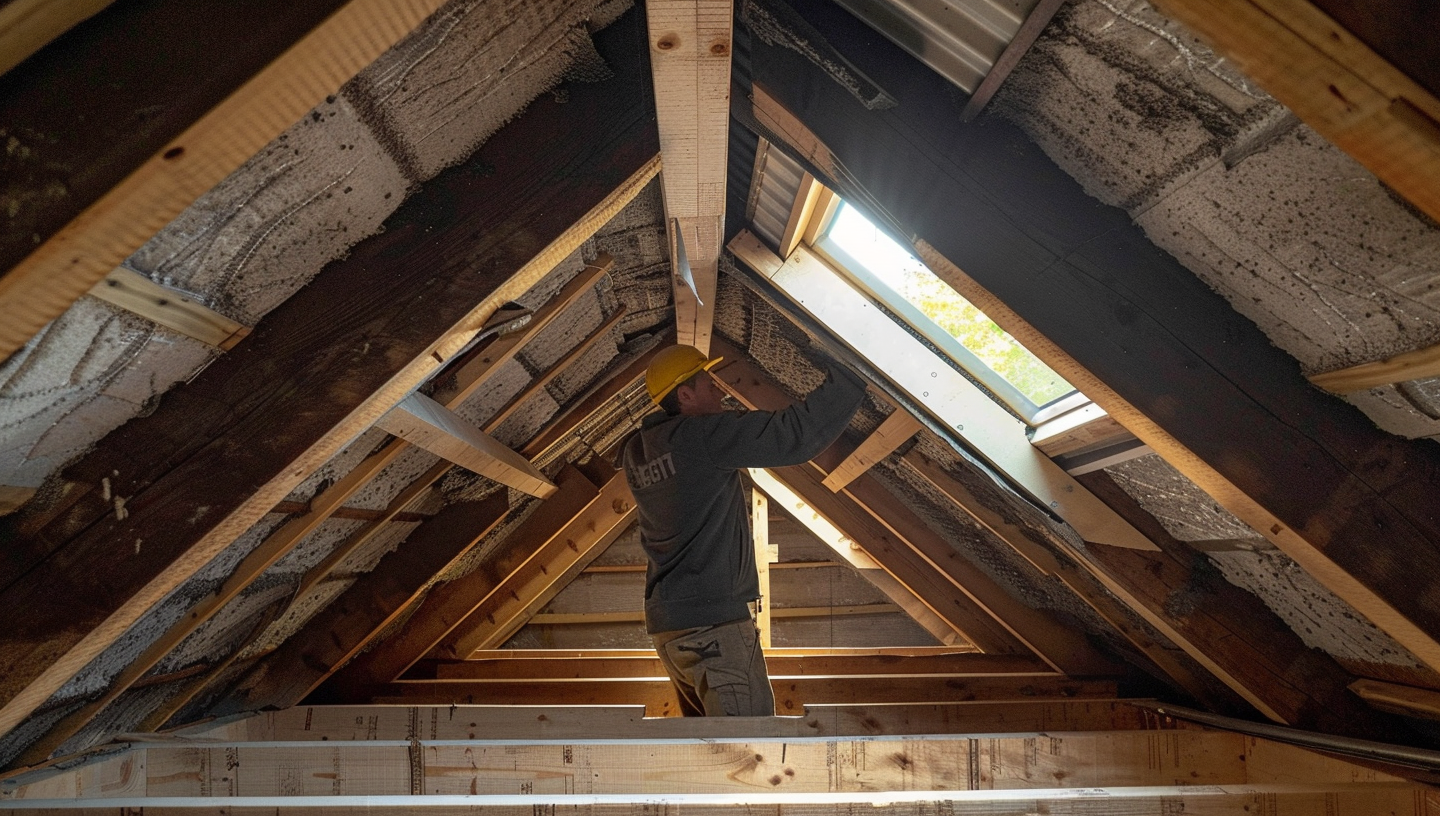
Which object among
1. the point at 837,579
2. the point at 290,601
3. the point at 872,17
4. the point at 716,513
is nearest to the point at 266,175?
the point at 872,17

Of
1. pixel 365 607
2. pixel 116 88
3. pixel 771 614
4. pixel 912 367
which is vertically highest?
pixel 912 367

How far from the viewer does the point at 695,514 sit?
2900 mm

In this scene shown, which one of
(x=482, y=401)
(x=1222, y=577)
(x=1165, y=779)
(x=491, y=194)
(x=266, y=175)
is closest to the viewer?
(x=266, y=175)

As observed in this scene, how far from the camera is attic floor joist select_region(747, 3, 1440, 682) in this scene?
56.9 inches

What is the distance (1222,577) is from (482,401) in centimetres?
229

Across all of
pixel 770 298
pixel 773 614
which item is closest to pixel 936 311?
pixel 770 298

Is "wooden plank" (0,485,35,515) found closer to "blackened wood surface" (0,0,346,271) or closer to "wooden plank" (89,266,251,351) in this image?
"wooden plank" (89,266,251,351)

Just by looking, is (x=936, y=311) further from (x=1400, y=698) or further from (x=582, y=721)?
(x=582, y=721)

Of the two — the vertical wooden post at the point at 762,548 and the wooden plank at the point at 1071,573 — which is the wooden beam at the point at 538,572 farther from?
the wooden plank at the point at 1071,573

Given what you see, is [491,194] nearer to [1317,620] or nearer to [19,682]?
[19,682]

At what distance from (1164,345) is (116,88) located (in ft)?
4.90

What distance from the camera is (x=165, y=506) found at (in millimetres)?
1386

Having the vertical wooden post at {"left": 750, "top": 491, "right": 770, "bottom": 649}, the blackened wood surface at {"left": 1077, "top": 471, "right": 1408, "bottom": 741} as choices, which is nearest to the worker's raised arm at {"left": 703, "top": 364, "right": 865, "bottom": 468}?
the blackened wood surface at {"left": 1077, "top": 471, "right": 1408, "bottom": 741}

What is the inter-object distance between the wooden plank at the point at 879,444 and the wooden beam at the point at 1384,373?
1502 millimetres
